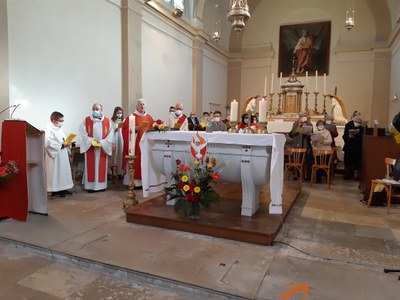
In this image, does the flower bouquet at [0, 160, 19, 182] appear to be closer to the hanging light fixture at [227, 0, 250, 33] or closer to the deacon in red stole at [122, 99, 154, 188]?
the deacon in red stole at [122, 99, 154, 188]

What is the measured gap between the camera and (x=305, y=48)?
540 inches

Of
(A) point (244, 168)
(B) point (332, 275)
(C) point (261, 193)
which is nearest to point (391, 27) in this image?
(C) point (261, 193)

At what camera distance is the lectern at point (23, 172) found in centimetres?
413

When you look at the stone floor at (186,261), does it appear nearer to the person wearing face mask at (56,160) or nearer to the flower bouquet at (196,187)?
the flower bouquet at (196,187)

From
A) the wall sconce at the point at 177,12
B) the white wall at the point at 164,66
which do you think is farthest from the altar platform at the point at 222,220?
the wall sconce at the point at 177,12

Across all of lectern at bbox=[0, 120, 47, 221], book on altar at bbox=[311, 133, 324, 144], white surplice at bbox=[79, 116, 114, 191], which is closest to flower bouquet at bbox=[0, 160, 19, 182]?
lectern at bbox=[0, 120, 47, 221]

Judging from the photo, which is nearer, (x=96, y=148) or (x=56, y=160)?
(x=56, y=160)

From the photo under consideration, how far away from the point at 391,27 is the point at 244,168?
39.2ft

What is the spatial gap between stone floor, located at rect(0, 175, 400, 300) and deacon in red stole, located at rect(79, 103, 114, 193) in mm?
1548

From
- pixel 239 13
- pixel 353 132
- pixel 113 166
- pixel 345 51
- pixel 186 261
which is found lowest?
pixel 186 261

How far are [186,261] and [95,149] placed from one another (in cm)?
364

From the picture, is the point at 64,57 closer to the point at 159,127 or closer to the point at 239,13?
Answer: the point at 159,127

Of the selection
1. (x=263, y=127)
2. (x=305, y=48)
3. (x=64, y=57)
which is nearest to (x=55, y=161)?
(x=64, y=57)

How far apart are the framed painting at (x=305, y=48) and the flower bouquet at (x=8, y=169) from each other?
12290 millimetres
